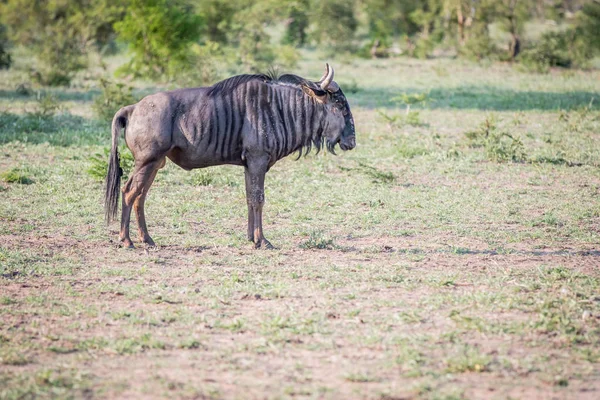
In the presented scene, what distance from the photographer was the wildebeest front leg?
289 inches

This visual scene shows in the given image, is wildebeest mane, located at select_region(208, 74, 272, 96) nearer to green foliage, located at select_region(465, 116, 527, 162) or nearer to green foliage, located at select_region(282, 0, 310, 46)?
green foliage, located at select_region(465, 116, 527, 162)

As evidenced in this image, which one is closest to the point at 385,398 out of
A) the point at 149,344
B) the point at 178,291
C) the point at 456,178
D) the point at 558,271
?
the point at 149,344

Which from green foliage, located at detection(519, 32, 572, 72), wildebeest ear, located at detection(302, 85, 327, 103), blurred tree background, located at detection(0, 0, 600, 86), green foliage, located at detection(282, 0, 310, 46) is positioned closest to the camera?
wildebeest ear, located at detection(302, 85, 327, 103)

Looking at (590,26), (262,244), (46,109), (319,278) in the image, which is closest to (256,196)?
(262,244)

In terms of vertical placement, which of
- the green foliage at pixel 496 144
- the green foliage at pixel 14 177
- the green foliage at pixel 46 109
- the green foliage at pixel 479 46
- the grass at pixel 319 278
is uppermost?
the green foliage at pixel 479 46

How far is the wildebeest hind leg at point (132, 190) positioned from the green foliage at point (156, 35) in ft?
38.5

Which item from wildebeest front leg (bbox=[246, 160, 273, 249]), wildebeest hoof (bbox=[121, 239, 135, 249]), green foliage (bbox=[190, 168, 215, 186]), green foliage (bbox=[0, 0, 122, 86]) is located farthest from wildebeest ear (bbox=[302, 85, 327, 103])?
green foliage (bbox=[0, 0, 122, 86])

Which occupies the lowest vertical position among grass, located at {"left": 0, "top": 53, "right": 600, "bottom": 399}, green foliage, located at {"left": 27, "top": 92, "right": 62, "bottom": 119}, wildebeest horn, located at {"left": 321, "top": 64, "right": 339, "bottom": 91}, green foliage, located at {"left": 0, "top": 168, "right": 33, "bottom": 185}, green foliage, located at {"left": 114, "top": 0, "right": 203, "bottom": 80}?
grass, located at {"left": 0, "top": 53, "right": 600, "bottom": 399}

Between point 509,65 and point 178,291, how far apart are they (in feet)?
66.8

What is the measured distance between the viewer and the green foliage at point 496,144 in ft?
37.9

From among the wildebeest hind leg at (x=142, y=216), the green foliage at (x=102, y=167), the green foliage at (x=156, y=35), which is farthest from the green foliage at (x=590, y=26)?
the wildebeest hind leg at (x=142, y=216)

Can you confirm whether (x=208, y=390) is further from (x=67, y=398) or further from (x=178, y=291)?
(x=178, y=291)

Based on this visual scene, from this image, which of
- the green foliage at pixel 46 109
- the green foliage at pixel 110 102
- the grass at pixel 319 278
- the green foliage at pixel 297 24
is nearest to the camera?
the grass at pixel 319 278

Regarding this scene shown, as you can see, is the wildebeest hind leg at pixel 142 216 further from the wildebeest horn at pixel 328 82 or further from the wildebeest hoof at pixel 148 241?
the wildebeest horn at pixel 328 82
